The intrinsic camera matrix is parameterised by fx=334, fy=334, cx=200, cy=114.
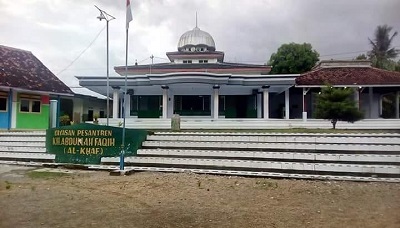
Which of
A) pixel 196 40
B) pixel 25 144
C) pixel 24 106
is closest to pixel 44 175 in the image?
pixel 25 144

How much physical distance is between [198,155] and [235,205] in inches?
159

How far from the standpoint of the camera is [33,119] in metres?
20.5

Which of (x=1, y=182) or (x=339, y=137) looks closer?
(x=1, y=182)

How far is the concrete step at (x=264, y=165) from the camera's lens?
790 cm

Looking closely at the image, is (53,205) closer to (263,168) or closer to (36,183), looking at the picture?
(36,183)

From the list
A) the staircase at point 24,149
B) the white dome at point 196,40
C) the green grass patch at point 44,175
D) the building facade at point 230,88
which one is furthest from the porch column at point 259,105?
the green grass patch at point 44,175

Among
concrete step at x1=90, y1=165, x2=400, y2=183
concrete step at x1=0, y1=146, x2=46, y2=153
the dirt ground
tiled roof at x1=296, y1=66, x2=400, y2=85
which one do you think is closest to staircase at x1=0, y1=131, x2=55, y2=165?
concrete step at x1=0, y1=146, x2=46, y2=153

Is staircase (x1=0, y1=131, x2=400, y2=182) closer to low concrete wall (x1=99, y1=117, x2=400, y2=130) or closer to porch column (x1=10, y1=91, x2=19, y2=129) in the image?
low concrete wall (x1=99, y1=117, x2=400, y2=130)

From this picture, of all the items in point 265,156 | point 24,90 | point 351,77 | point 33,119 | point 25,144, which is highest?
point 351,77

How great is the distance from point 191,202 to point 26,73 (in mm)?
18501

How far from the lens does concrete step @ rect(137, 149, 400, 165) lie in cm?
847

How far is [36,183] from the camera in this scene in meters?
7.45

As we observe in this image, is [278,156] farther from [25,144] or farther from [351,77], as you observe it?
[351,77]

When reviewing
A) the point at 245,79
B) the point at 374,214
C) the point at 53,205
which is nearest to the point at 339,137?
the point at 374,214
